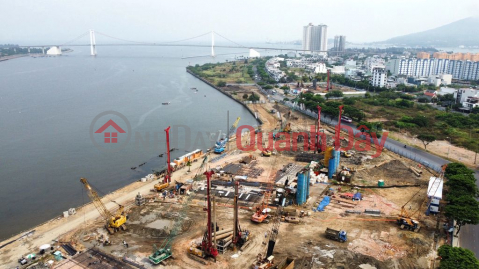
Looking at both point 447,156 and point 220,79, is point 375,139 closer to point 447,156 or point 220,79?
point 447,156

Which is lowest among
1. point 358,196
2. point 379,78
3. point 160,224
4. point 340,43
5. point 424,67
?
point 160,224

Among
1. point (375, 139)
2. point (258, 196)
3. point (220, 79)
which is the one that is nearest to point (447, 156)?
point (375, 139)

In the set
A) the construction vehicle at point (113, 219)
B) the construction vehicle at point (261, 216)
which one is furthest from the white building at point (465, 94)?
the construction vehicle at point (113, 219)

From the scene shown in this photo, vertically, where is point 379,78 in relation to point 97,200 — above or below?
above

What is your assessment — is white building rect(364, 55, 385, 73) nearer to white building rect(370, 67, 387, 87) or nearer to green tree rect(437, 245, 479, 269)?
white building rect(370, 67, 387, 87)

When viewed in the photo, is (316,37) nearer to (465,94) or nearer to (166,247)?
(465,94)

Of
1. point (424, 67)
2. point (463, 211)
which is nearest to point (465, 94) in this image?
point (463, 211)

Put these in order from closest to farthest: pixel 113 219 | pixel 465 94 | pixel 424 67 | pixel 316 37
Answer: pixel 113 219
pixel 465 94
pixel 424 67
pixel 316 37
